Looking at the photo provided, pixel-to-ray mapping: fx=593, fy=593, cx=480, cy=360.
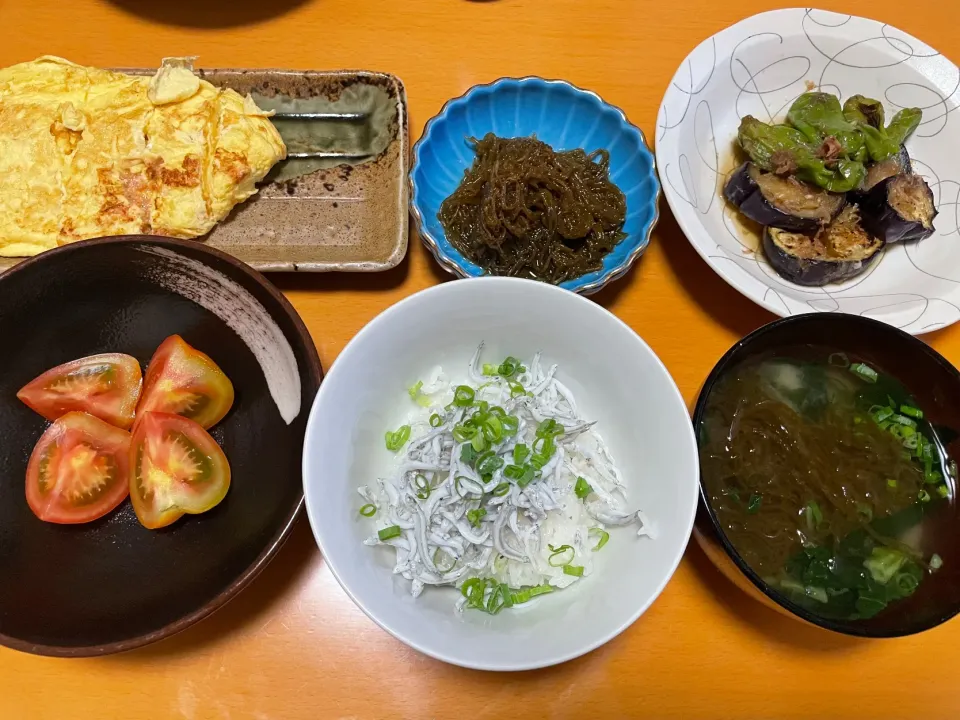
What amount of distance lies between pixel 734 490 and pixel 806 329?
1.53 ft

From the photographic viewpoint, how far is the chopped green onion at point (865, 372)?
5.30ft

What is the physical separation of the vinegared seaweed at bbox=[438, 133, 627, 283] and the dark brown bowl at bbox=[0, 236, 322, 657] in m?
0.69

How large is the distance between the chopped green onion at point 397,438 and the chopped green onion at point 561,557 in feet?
1.55

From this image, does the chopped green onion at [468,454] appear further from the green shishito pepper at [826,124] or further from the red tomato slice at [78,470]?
the green shishito pepper at [826,124]

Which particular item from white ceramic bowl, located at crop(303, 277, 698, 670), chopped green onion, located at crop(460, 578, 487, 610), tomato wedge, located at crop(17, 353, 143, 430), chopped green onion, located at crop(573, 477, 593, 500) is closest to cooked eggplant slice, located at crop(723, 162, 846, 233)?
white ceramic bowl, located at crop(303, 277, 698, 670)

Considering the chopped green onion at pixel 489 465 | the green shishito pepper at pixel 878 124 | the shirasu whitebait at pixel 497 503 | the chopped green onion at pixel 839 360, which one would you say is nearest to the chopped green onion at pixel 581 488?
the shirasu whitebait at pixel 497 503

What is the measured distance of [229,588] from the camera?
130cm

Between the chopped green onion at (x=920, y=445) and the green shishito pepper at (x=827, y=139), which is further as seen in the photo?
the green shishito pepper at (x=827, y=139)

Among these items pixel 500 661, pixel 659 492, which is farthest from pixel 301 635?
pixel 659 492

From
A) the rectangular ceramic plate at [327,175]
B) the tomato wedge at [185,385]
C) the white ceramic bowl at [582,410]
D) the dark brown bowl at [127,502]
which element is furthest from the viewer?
the rectangular ceramic plate at [327,175]

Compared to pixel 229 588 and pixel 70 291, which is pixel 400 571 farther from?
pixel 70 291

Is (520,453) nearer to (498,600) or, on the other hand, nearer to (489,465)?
(489,465)

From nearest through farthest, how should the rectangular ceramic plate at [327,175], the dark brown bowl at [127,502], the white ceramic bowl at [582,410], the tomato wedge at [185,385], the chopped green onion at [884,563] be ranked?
the white ceramic bowl at [582,410] < the dark brown bowl at [127,502] < the chopped green onion at [884,563] < the tomato wedge at [185,385] < the rectangular ceramic plate at [327,175]

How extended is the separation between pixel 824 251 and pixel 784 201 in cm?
21
